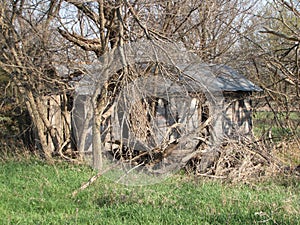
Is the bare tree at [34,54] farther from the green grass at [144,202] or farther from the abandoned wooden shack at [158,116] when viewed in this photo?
the green grass at [144,202]

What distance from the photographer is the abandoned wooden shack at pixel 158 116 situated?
7641 millimetres

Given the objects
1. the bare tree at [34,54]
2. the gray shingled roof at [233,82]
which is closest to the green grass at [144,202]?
the bare tree at [34,54]

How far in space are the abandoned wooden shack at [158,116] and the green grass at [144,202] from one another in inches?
38.8

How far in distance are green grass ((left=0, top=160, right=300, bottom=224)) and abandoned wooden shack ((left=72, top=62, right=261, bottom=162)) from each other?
3.23 ft

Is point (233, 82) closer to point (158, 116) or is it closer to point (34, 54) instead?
point (158, 116)

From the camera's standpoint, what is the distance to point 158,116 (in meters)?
9.42

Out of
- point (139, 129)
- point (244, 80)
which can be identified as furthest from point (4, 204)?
point (244, 80)

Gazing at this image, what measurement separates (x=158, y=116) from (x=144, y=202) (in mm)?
3775

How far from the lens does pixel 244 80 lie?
1277 cm

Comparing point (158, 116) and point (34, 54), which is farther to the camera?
point (34, 54)

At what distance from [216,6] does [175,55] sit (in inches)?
146

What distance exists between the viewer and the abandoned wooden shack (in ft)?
25.1

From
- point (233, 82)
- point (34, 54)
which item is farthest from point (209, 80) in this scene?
point (34, 54)

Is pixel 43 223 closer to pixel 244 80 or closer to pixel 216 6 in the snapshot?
pixel 216 6
